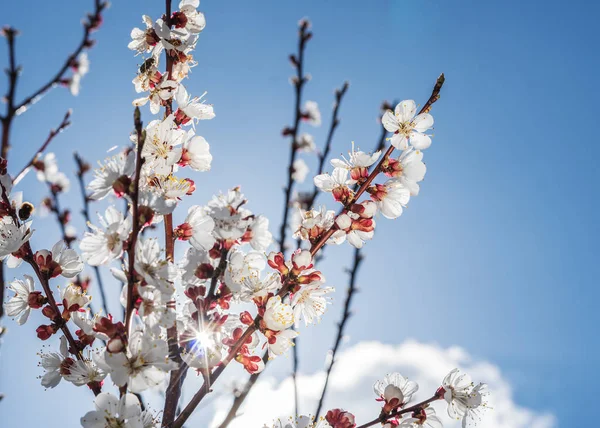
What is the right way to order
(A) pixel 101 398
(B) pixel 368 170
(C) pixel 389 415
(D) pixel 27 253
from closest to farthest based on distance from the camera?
1. (A) pixel 101 398
2. (D) pixel 27 253
3. (C) pixel 389 415
4. (B) pixel 368 170

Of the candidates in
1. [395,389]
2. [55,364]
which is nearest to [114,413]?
[55,364]

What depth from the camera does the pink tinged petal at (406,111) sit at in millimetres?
1995

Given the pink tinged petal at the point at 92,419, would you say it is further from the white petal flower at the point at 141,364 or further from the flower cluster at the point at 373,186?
the flower cluster at the point at 373,186

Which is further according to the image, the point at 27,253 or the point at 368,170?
the point at 368,170

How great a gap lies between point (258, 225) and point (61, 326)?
2.89ft

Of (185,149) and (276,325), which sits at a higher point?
(185,149)

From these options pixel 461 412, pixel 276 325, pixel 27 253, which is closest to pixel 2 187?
pixel 27 253

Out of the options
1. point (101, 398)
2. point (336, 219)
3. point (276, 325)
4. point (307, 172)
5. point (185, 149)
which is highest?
point (307, 172)

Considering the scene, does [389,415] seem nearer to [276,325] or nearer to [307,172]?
[276,325]

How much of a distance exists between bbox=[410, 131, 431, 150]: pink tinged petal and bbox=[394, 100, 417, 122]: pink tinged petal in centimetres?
9

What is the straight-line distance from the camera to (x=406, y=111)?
2.00 meters

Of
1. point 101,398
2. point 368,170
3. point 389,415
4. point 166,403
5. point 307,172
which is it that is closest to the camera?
point 101,398

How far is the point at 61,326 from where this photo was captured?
1.71 meters

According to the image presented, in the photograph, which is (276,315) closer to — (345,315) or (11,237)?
(11,237)
